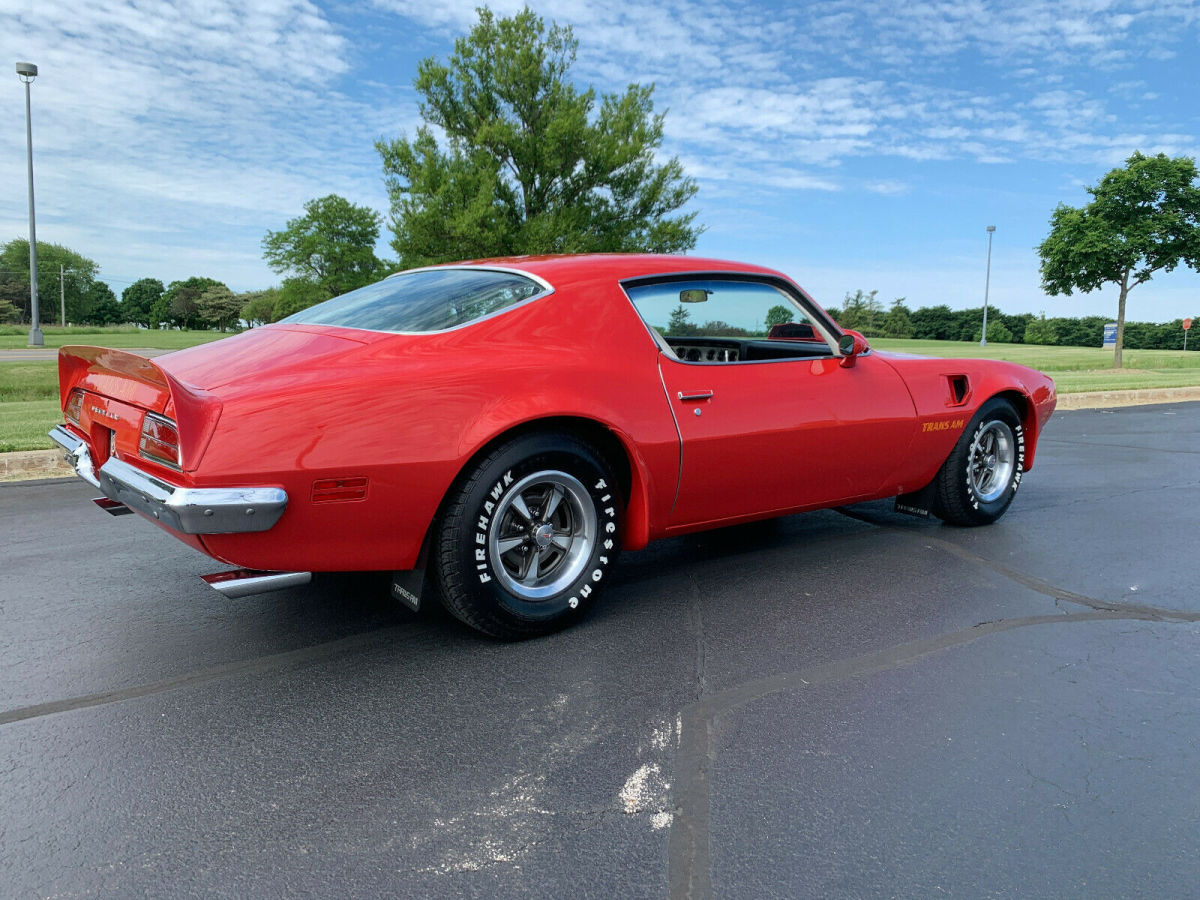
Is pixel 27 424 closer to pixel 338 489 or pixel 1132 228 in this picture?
pixel 338 489

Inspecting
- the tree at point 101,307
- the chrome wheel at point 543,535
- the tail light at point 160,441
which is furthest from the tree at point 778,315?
the tree at point 101,307

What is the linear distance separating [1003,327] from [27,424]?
59186 mm

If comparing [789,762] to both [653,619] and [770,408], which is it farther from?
[770,408]

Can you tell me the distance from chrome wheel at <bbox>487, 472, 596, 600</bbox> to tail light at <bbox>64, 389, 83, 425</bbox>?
1.73 metres

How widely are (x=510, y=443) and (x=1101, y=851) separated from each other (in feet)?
6.52

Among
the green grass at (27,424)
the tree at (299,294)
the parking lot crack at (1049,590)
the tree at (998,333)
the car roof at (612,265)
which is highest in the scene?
the tree at (299,294)

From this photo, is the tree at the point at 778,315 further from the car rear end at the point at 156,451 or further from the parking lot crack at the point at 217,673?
the car rear end at the point at 156,451

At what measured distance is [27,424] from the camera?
8.47 metres

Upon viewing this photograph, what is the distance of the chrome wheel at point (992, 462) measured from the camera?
488cm

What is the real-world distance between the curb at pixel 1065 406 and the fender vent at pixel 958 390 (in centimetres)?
614

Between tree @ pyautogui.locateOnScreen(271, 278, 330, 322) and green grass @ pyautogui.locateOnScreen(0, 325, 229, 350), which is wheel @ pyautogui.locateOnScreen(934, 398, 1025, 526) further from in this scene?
tree @ pyautogui.locateOnScreen(271, 278, 330, 322)

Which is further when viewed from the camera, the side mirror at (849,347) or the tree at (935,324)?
the tree at (935,324)

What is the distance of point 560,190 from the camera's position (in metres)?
28.7

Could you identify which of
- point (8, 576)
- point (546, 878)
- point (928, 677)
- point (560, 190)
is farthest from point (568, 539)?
point (560, 190)
